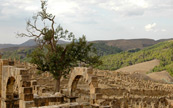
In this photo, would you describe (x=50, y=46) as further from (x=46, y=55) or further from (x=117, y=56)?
(x=117, y=56)

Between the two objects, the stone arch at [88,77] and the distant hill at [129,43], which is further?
the distant hill at [129,43]

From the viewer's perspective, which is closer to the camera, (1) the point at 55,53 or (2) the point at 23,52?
(1) the point at 55,53

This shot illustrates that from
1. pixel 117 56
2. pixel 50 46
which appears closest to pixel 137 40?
pixel 117 56

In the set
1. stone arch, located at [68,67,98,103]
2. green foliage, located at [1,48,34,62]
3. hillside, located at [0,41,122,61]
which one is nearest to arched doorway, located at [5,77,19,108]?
stone arch, located at [68,67,98,103]

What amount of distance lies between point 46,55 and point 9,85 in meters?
6.43

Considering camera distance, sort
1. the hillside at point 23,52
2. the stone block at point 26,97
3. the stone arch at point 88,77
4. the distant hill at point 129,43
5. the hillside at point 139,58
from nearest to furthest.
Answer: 1. the stone block at point 26,97
2. the stone arch at point 88,77
3. the hillside at point 23,52
4. the hillside at point 139,58
5. the distant hill at point 129,43

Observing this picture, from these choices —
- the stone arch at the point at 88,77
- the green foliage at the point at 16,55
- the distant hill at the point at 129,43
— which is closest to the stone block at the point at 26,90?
the stone arch at the point at 88,77

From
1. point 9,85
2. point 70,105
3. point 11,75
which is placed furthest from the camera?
point 9,85

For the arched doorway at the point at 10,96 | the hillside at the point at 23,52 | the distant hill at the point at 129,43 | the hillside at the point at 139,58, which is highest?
the distant hill at the point at 129,43

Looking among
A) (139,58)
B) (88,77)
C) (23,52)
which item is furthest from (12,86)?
(139,58)

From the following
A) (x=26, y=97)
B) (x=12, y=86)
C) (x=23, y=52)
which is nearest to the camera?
(x=26, y=97)

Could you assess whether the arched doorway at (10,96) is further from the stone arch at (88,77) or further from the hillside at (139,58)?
the hillside at (139,58)

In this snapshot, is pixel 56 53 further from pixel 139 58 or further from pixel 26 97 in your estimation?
pixel 139 58

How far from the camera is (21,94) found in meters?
11.5
